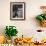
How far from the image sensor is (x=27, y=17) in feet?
11.8

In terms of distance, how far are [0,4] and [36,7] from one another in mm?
778

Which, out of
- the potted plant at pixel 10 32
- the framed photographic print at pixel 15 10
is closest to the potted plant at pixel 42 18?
the framed photographic print at pixel 15 10

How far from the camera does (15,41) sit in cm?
341

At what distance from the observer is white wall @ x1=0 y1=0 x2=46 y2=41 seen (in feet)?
11.8

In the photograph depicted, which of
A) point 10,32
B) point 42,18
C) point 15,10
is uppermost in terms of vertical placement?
point 15,10

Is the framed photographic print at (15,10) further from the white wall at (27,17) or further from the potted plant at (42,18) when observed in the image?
the potted plant at (42,18)

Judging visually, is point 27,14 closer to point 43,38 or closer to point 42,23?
point 42,23

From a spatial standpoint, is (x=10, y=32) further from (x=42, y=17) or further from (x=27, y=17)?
(x=42, y=17)

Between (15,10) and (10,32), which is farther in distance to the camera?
(15,10)

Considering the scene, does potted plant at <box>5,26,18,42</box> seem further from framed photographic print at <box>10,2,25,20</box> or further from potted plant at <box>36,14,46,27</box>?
potted plant at <box>36,14,46,27</box>

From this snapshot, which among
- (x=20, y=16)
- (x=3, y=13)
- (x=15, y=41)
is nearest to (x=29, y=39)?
(x=15, y=41)

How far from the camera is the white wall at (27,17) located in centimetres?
358

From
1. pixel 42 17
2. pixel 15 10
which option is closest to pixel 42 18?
pixel 42 17

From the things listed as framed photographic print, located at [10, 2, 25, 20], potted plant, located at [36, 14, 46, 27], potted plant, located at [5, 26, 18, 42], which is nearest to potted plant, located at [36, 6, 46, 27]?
potted plant, located at [36, 14, 46, 27]
